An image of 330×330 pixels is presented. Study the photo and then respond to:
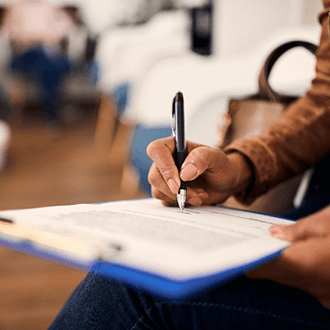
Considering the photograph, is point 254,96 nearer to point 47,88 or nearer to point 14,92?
point 47,88

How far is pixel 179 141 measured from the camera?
47cm

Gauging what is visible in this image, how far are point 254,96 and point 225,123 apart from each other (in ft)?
0.24

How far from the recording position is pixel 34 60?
4.39 meters

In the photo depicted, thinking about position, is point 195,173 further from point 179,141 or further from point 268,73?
point 268,73

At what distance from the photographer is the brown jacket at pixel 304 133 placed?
592 millimetres

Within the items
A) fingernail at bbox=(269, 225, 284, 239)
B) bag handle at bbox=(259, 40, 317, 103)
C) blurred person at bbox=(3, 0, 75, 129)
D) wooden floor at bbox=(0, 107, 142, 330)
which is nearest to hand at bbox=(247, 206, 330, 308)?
fingernail at bbox=(269, 225, 284, 239)

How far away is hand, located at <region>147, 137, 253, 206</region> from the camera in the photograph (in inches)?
17.1

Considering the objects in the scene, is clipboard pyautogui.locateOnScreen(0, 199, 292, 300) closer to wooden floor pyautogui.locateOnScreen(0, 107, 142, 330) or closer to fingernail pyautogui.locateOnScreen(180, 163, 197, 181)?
fingernail pyautogui.locateOnScreen(180, 163, 197, 181)

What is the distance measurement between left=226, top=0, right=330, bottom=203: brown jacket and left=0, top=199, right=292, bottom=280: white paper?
7.0 inches

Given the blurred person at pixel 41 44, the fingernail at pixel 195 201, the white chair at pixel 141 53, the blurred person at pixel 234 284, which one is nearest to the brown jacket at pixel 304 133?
the blurred person at pixel 234 284

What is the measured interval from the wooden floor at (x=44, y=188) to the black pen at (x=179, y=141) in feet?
2.47

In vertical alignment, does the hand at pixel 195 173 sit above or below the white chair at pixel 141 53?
above

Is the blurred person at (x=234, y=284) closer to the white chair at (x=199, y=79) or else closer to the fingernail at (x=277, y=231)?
the fingernail at (x=277, y=231)

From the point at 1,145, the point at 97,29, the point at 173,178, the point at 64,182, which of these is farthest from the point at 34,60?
the point at 173,178
